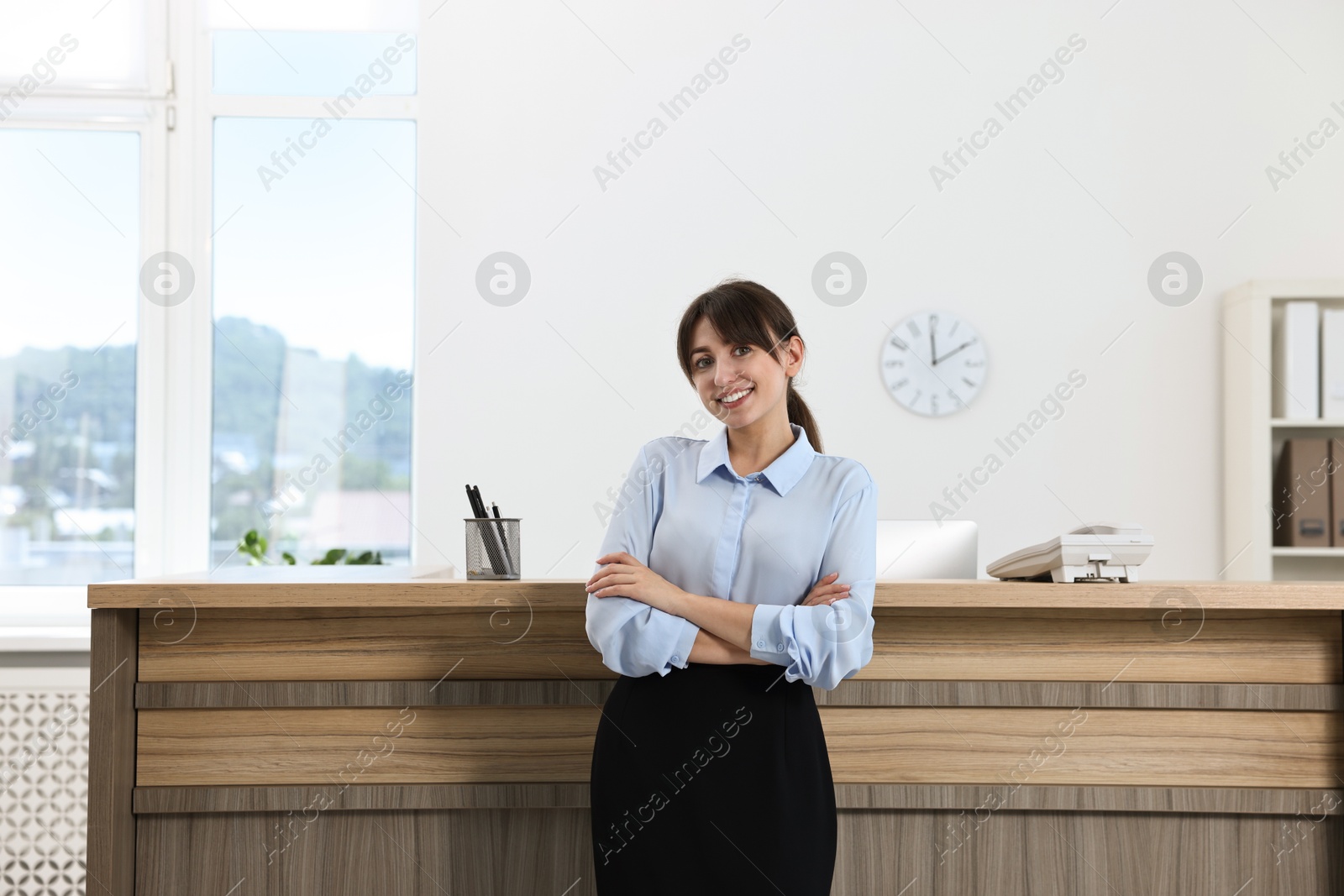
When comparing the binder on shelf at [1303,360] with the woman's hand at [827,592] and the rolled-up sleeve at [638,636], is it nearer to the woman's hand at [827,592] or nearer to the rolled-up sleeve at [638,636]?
the woman's hand at [827,592]

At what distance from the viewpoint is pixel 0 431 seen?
11.9ft

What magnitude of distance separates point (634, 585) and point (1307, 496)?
2.82 m

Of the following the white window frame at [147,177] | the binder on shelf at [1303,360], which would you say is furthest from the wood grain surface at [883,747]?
the white window frame at [147,177]

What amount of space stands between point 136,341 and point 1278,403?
4.16 metres

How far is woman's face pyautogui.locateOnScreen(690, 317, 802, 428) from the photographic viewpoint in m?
1.39

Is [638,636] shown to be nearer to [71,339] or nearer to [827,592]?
[827,592]

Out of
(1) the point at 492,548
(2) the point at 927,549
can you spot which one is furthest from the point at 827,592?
(2) the point at 927,549

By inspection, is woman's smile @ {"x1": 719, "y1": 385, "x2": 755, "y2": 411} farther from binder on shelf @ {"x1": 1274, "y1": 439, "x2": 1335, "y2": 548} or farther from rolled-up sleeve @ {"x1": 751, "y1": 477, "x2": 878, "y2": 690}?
binder on shelf @ {"x1": 1274, "y1": 439, "x2": 1335, "y2": 548}

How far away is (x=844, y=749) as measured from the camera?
1.68m

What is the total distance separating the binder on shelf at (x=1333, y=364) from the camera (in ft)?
10.4

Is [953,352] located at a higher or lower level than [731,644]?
higher

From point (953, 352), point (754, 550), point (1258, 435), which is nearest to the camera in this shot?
point (754, 550)

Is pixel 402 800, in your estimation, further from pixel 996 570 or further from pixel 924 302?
pixel 924 302

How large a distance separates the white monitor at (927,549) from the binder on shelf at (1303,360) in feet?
6.12
